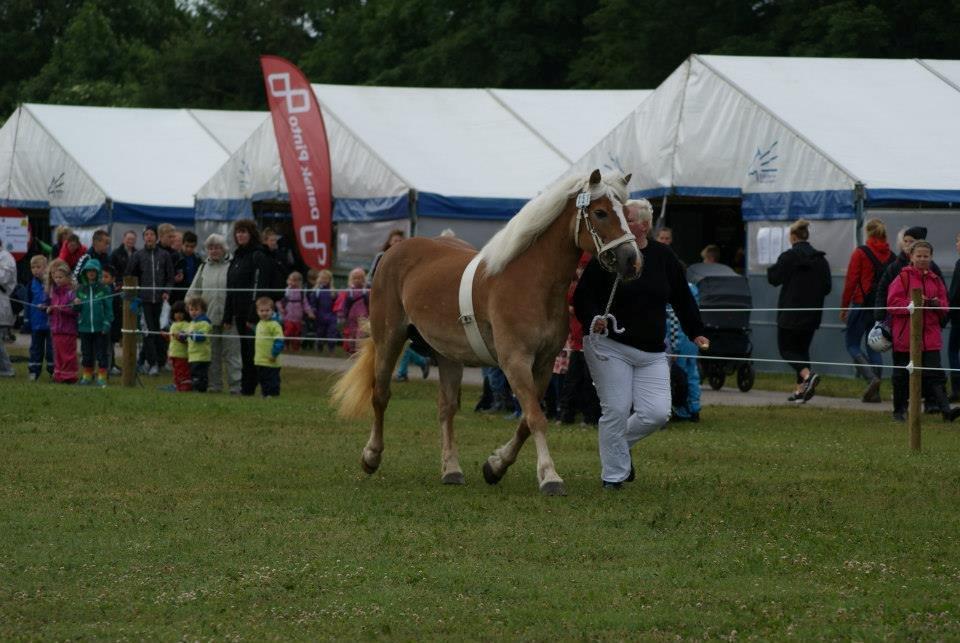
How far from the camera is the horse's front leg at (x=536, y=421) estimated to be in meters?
10.7

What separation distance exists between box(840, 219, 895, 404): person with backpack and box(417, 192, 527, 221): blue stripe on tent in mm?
8186

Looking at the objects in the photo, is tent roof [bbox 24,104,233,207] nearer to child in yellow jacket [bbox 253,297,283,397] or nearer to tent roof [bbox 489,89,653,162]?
tent roof [bbox 489,89,653,162]

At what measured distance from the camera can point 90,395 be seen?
18.9m

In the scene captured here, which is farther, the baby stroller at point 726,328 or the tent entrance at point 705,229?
the tent entrance at point 705,229

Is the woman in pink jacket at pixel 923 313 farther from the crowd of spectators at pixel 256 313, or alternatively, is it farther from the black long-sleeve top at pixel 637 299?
the black long-sleeve top at pixel 637 299

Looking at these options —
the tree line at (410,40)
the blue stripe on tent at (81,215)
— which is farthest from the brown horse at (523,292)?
the tree line at (410,40)

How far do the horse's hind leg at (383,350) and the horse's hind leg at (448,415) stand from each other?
1.12ft

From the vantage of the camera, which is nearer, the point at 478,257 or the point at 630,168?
the point at 478,257

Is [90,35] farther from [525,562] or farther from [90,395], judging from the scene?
[525,562]

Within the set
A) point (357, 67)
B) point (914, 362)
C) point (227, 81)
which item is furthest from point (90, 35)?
point (914, 362)

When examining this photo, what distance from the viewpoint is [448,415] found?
465 inches

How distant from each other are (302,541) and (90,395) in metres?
10.5

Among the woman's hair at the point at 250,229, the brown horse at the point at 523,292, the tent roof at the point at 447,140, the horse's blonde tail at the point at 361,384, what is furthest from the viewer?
the tent roof at the point at 447,140

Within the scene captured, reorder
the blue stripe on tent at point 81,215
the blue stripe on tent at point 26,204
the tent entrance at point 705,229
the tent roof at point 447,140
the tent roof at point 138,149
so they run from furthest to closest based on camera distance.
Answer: the blue stripe on tent at point 26,204, the tent roof at point 138,149, the blue stripe on tent at point 81,215, the tent entrance at point 705,229, the tent roof at point 447,140
